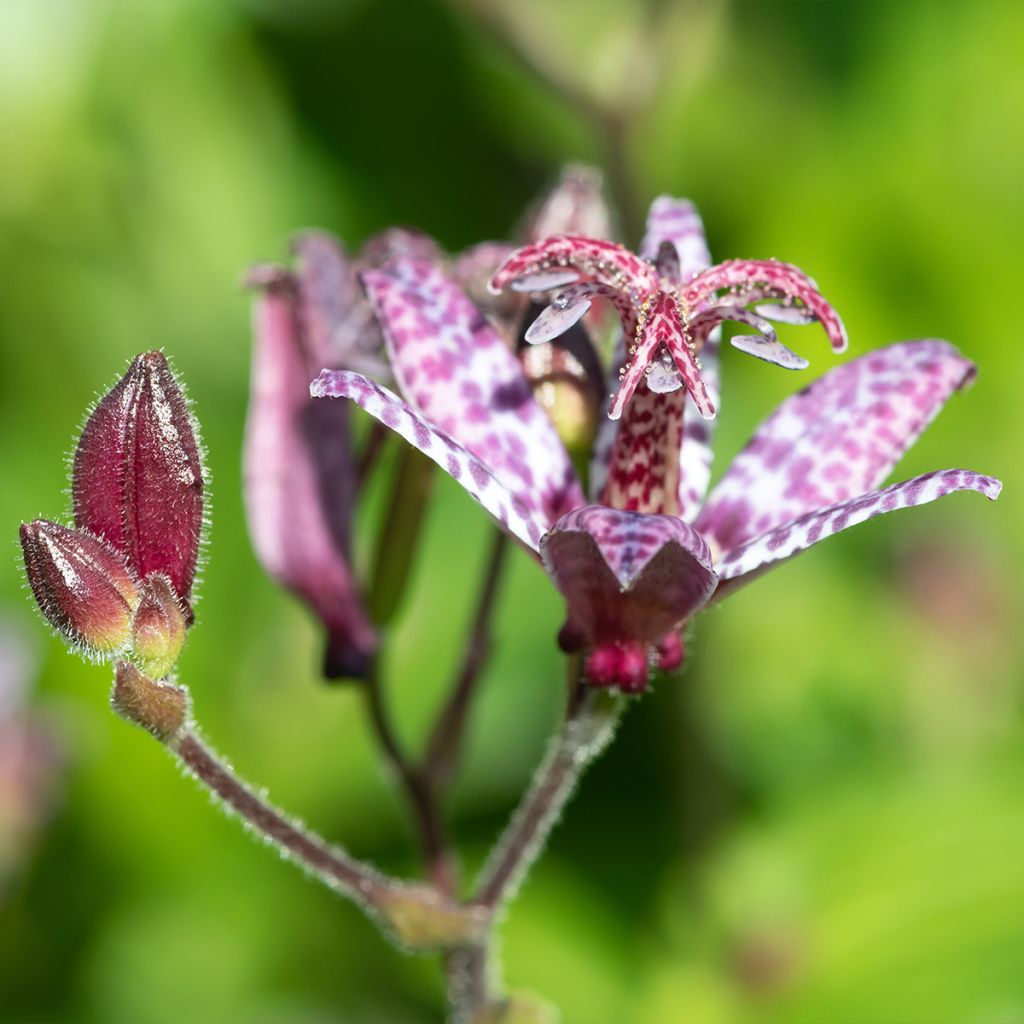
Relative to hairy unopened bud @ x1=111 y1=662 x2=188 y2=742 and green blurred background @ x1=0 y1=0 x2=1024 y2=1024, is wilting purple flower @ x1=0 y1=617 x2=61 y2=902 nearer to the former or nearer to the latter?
green blurred background @ x1=0 y1=0 x2=1024 y2=1024

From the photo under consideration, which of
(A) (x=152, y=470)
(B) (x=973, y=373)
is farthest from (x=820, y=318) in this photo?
(A) (x=152, y=470)

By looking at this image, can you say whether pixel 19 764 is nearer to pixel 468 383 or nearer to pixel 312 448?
pixel 312 448

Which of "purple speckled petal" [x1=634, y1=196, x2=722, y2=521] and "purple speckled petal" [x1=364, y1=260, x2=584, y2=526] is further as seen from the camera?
"purple speckled petal" [x1=634, y1=196, x2=722, y2=521]

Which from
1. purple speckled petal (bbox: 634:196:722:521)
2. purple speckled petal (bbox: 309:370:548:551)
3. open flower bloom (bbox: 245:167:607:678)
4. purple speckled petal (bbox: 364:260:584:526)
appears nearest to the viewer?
purple speckled petal (bbox: 309:370:548:551)

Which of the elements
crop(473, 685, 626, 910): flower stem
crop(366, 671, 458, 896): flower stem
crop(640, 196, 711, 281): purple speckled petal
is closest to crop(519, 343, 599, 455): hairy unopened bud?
crop(640, 196, 711, 281): purple speckled petal

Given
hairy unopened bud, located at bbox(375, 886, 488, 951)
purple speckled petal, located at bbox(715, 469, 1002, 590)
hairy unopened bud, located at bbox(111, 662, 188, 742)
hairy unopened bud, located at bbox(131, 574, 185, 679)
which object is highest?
purple speckled petal, located at bbox(715, 469, 1002, 590)

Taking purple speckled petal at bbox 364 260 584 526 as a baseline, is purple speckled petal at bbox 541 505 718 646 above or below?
below

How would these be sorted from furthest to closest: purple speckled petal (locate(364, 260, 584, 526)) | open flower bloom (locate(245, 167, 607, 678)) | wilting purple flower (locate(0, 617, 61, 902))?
1. wilting purple flower (locate(0, 617, 61, 902))
2. open flower bloom (locate(245, 167, 607, 678))
3. purple speckled petal (locate(364, 260, 584, 526))

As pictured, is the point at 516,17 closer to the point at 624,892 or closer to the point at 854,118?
the point at 854,118
